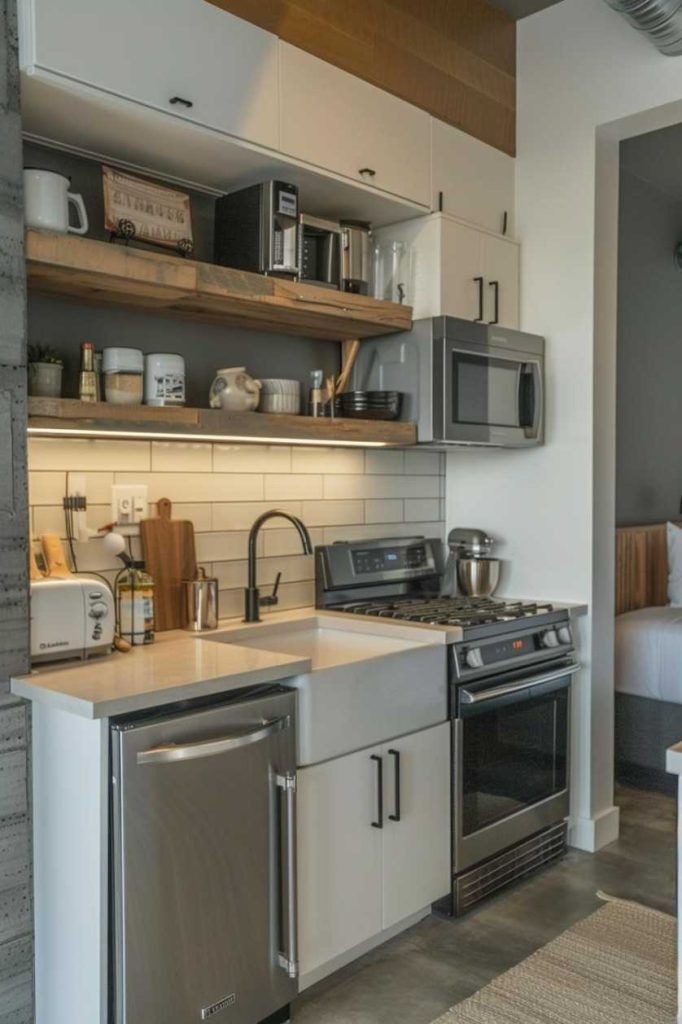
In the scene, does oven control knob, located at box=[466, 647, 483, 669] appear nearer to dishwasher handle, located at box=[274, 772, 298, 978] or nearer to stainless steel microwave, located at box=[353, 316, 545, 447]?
stainless steel microwave, located at box=[353, 316, 545, 447]

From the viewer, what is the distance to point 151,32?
7.14 ft

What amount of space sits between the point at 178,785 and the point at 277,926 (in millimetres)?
496

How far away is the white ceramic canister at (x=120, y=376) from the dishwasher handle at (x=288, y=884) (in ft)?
3.42

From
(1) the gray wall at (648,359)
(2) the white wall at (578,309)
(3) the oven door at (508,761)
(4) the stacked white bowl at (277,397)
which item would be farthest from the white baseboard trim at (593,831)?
(4) the stacked white bowl at (277,397)

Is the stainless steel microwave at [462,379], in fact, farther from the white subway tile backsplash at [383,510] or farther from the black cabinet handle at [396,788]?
the black cabinet handle at [396,788]

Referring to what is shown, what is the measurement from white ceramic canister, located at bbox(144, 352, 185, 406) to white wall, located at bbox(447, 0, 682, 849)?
1558mm

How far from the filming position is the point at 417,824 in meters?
2.58

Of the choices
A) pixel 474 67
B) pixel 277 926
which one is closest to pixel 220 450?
pixel 277 926

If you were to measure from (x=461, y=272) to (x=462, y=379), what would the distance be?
0.39 meters

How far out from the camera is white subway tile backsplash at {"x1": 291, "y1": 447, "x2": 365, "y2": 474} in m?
3.12

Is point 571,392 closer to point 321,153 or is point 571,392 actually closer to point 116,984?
point 321,153

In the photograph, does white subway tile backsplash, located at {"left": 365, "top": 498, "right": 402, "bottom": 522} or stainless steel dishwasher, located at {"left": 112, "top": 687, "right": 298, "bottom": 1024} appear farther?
white subway tile backsplash, located at {"left": 365, "top": 498, "right": 402, "bottom": 522}

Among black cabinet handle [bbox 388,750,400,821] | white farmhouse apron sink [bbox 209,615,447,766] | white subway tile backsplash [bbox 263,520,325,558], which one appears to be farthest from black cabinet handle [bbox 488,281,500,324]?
black cabinet handle [bbox 388,750,400,821]

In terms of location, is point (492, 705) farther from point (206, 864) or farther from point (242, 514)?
point (206, 864)
